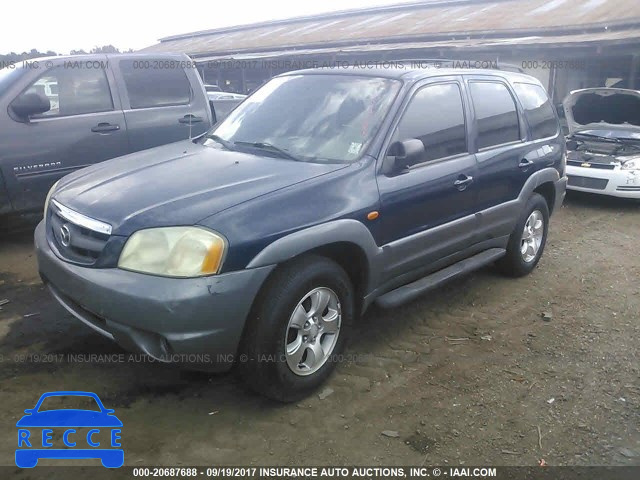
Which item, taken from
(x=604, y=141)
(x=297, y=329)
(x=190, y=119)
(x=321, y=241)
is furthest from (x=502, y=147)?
(x=604, y=141)

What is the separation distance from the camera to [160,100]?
20.3 feet

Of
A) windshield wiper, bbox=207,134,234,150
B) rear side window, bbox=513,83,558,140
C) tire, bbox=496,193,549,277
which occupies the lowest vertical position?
tire, bbox=496,193,549,277

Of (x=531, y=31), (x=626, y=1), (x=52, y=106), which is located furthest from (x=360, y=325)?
(x=626, y=1)

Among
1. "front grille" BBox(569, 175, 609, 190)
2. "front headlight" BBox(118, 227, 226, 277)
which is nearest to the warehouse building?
"front grille" BBox(569, 175, 609, 190)

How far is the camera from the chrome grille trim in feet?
9.24

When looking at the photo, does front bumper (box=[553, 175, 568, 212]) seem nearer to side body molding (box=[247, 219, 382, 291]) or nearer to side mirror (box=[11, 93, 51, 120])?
Result: side body molding (box=[247, 219, 382, 291])

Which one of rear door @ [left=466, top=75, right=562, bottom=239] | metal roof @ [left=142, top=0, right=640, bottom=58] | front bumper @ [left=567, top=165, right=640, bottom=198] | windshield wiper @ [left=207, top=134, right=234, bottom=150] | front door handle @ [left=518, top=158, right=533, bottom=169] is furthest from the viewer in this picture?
metal roof @ [left=142, top=0, right=640, bottom=58]

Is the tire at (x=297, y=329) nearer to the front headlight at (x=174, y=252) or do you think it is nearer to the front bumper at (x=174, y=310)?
the front bumper at (x=174, y=310)

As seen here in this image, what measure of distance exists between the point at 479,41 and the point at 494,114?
1277 centimetres

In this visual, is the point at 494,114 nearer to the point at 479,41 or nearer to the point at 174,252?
the point at 174,252

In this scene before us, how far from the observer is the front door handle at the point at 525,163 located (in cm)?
461

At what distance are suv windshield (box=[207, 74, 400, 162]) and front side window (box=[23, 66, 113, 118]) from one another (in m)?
2.21

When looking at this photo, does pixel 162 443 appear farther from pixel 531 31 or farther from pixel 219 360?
pixel 531 31

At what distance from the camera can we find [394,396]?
3.23m
